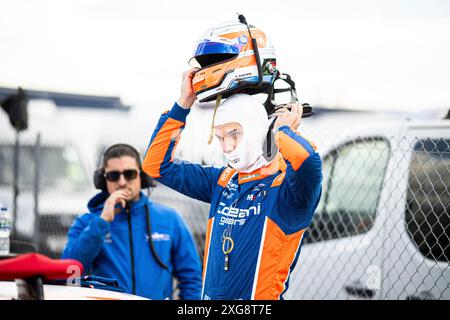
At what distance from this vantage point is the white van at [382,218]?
4.35 meters

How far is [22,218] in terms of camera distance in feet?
28.7

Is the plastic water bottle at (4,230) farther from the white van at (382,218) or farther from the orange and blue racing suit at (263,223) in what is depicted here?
the white van at (382,218)

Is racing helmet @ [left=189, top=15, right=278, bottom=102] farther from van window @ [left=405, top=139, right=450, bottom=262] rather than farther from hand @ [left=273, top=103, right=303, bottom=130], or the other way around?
van window @ [left=405, top=139, right=450, bottom=262]

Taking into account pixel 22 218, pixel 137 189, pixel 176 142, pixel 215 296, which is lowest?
pixel 22 218

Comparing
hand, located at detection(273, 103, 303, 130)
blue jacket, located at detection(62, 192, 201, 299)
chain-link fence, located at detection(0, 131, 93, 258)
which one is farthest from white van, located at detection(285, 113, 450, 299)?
chain-link fence, located at detection(0, 131, 93, 258)

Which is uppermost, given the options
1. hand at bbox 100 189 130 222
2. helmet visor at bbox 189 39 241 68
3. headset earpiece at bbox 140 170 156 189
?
helmet visor at bbox 189 39 241 68

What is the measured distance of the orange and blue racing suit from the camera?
9.71ft

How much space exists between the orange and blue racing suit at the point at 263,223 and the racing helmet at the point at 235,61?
0.34m

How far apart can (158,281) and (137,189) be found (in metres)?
0.62

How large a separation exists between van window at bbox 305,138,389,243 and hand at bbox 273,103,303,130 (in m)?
1.65
